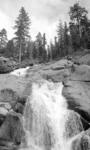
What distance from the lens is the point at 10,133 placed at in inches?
513

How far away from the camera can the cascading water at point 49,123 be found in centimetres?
1312

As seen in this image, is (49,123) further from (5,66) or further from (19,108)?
(5,66)

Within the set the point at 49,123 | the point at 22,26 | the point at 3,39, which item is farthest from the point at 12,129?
the point at 3,39

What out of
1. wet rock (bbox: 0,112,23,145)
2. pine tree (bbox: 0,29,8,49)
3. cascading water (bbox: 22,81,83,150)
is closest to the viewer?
wet rock (bbox: 0,112,23,145)

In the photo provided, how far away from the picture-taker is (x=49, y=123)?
46.4ft

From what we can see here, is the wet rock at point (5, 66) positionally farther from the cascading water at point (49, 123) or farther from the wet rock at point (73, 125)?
the wet rock at point (73, 125)

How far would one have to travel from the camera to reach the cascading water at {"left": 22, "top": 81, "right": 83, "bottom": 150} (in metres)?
13.1

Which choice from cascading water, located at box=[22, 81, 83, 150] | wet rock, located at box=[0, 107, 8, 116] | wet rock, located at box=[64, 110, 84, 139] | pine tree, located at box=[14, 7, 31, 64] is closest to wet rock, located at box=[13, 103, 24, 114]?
cascading water, located at box=[22, 81, 83, 150]

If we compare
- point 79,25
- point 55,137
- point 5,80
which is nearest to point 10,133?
point 55,137

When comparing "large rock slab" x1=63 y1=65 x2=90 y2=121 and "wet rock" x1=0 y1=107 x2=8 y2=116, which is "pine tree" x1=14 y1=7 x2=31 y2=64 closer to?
"large rock slab" x1=63 y1=65 x2=90 y2=121

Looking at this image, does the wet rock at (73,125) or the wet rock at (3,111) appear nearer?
the wet rock at (73,125)

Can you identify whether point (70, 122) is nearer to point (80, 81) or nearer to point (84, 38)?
point (80, 81)

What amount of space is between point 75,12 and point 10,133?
33802mm

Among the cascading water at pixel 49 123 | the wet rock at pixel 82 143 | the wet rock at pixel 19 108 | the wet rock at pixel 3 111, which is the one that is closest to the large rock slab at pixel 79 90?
the cascading water at pixel 49 123
